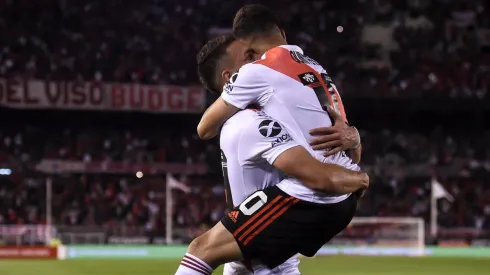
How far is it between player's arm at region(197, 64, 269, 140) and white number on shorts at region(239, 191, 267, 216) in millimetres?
443

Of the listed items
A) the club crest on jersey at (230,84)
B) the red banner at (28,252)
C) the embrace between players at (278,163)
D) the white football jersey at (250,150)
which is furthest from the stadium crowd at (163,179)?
the club crest on jersey at (230,84)

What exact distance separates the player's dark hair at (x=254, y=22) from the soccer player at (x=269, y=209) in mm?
471

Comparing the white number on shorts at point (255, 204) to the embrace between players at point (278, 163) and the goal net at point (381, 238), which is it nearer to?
the embrace between players at point (278, 163)

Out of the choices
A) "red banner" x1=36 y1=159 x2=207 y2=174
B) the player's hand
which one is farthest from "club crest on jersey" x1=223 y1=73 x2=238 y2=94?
"red banner" x1=36 y1=159 x2=207 y2=174

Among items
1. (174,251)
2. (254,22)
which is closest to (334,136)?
(254,22)

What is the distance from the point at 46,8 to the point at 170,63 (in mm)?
4407

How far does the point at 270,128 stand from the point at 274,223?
506 millimetres

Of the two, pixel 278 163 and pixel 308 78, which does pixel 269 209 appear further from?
pixel 308 78

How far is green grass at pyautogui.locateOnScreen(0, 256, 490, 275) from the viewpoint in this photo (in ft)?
49.0

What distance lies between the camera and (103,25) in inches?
1110

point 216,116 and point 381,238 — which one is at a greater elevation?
point 216,116

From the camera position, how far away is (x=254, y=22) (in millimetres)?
4750

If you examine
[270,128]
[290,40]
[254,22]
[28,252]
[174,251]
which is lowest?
[174,251]

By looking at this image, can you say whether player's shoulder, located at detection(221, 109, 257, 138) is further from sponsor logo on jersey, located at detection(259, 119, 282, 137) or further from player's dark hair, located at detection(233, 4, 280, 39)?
player's dark hair, located at detection(233, 4, 280, 39)
